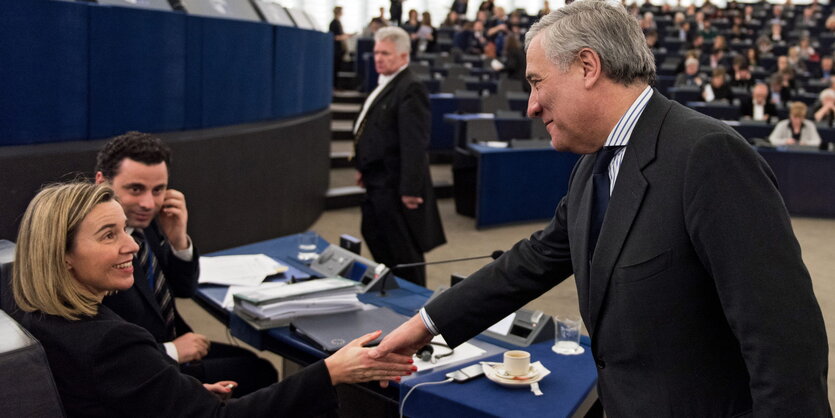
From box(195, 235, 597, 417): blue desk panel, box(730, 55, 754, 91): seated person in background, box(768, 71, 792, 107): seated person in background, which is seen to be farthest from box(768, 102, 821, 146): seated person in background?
box(195, 235, 597, 417): blue desk panel

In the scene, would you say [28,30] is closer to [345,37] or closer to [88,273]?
[88,273]

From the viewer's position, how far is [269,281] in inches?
122

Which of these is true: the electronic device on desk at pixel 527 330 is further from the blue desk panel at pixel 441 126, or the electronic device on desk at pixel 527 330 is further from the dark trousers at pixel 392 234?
the blue desk panel at pixel 441 126

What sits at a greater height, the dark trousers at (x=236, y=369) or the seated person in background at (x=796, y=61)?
the seated person in background at (x=796, y=61)

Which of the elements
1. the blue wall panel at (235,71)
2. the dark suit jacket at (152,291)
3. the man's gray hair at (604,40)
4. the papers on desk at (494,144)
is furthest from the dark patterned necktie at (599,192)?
the papers on desk at (494,144)

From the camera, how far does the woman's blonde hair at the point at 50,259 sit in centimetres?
180

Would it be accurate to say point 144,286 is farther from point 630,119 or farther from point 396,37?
point 396,37

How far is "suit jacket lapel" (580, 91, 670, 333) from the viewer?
1.45m

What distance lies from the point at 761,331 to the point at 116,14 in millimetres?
3635

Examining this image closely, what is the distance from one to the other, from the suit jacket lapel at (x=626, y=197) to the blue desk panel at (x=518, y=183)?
5.66 meters

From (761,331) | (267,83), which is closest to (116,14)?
(267,83)

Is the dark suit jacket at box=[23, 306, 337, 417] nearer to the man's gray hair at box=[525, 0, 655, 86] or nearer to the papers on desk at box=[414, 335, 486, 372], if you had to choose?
the papers on desk at box=[414, 335, 486, 372]

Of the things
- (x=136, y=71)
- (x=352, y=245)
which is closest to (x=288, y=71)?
(x=136, y=71)

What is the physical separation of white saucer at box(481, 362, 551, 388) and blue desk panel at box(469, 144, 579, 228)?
16.3 ft
